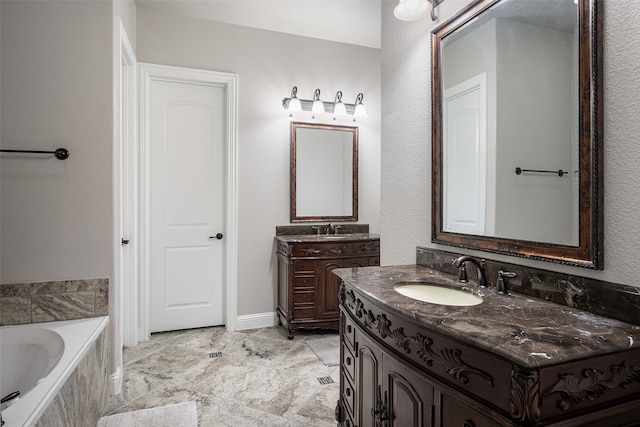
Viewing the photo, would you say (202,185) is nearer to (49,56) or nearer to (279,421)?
(49,56)

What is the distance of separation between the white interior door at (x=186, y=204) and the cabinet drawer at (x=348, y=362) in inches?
80.3

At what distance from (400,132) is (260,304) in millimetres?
2204

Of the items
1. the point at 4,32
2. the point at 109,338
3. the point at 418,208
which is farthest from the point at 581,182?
the point at 4,32

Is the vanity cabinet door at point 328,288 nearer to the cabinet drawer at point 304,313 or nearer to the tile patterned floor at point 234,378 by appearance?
the cabinet drawer at point 304,313

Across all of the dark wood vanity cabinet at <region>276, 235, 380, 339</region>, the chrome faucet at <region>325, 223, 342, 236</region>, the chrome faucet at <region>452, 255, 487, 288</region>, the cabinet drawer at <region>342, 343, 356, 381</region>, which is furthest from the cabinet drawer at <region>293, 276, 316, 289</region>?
the chrome faucet at <region>452, 255, 487, 288</region>

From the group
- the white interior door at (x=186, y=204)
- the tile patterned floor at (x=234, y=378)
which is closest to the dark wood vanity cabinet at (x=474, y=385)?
the tile patterned floor at (x=234, y=378)

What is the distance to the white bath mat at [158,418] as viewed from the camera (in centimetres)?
199

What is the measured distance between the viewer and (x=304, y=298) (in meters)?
3.21

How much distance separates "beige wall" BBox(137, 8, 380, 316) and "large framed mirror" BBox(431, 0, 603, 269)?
195 centimetres

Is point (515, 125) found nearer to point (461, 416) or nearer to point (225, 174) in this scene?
point (461, 416)

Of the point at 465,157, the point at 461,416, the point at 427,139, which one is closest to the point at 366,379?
the point at 461,416

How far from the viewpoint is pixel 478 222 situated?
162 cm

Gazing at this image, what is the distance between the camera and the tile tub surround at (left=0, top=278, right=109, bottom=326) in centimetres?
205

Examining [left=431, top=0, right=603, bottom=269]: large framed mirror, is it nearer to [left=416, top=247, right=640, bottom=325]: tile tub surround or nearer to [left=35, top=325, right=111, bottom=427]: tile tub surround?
[left=416, top=247, right=640, bottom=325]: tile tub surround
